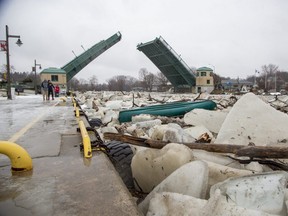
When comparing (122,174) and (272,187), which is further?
(122,174)

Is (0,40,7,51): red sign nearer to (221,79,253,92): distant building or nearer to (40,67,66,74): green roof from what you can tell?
(40,67,66,74): green roof

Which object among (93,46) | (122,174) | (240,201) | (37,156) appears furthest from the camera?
(93,46)

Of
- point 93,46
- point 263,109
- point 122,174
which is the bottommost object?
point 122,174

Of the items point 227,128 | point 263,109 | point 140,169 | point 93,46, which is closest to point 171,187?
point 140,169

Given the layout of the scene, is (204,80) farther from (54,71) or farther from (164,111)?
(164,111)

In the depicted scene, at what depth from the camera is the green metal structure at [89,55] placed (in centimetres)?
2791

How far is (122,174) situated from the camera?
267 cm

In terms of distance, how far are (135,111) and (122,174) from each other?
14.5 feet

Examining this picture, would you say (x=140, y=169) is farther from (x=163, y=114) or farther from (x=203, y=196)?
(x=163, y=114)

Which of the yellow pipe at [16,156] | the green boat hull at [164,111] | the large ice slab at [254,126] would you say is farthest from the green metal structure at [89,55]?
the yellow pipe at [16,156]

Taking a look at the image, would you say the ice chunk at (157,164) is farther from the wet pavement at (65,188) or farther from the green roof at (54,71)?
the green roof at (54,71)

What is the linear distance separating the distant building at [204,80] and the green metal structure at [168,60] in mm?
1213

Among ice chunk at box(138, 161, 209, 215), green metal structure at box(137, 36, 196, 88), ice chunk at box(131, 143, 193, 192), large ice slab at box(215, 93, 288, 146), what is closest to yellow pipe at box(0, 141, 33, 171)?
ice chunk at box(131, 143, 193, 192)

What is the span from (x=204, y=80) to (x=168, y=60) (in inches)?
391
